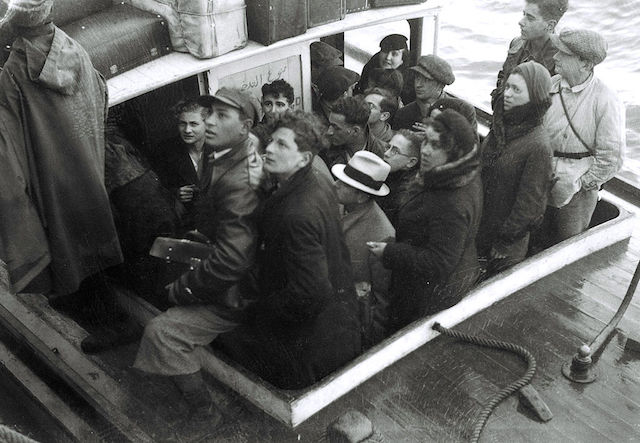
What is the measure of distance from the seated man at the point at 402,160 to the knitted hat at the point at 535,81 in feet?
2.61

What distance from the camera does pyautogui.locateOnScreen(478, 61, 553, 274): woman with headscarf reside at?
4.06m

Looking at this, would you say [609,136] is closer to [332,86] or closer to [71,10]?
[332,86]

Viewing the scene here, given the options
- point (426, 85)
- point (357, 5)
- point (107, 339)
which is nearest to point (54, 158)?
point (107, 339)

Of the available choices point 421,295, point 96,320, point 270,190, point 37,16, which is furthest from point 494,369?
point 37,16

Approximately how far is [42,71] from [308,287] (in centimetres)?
183

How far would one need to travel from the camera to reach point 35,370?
4.34 metres

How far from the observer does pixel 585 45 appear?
14.1 ft

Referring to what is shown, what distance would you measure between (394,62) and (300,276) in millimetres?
3533

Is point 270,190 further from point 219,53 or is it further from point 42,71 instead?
point 219,53

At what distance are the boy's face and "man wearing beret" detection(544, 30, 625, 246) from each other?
195 cm

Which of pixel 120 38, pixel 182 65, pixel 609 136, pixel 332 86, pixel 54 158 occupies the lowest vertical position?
pixel 332 86

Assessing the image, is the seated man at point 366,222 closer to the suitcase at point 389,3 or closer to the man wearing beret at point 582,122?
the man wearing beret at point 582,122

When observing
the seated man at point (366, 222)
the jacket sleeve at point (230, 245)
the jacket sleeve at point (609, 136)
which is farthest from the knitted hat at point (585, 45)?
the jacket sleeve at point (230, 245)

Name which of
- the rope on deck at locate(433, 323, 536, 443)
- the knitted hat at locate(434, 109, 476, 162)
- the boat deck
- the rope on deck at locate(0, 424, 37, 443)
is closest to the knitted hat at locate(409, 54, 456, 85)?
the knitted hat at locate(434, 109, 476, 162)
